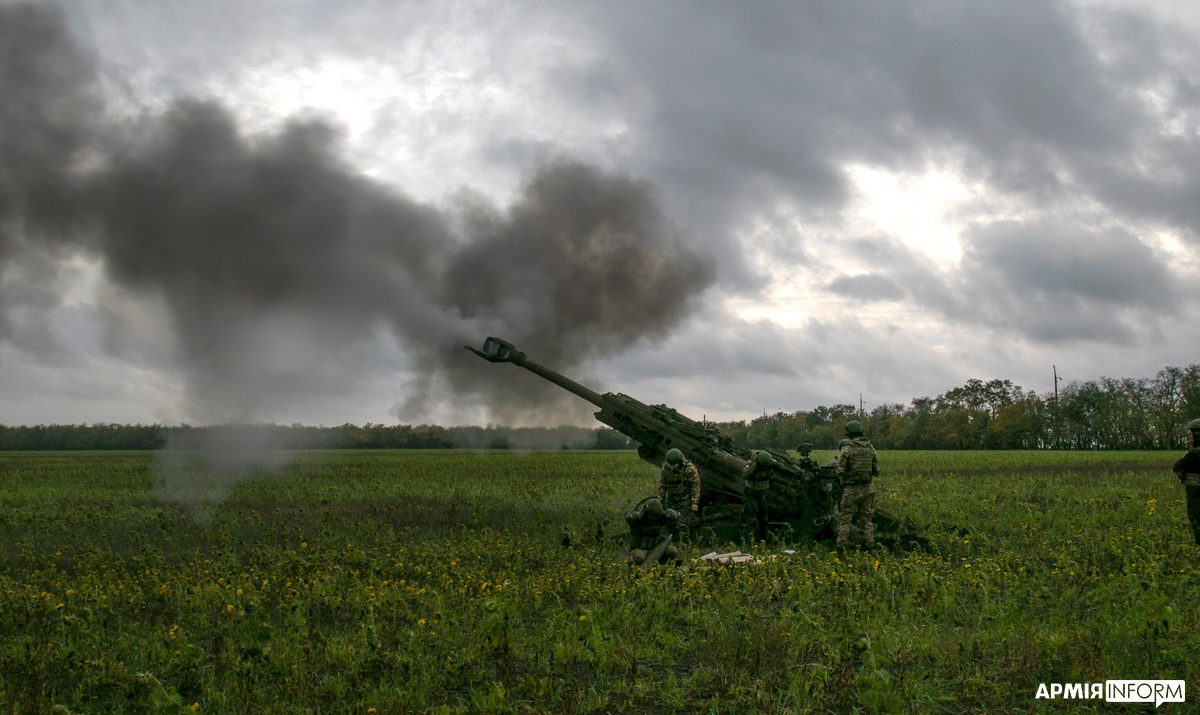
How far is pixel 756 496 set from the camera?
1481 cm

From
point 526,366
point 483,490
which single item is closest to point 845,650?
point 526,366

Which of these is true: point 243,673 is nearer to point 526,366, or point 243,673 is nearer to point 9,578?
point 9,578

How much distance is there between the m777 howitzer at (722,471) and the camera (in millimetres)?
14727

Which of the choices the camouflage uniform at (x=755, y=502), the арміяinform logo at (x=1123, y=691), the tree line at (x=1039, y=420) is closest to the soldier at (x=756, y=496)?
the camouflage uniform at (x=755, y=502)

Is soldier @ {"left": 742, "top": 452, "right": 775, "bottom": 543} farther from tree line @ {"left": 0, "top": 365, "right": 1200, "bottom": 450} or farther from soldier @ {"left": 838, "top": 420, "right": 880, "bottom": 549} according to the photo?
tree line @ {"left": 0, "top": 365, "right": 1200, "bottom": 450}

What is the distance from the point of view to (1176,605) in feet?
29.8

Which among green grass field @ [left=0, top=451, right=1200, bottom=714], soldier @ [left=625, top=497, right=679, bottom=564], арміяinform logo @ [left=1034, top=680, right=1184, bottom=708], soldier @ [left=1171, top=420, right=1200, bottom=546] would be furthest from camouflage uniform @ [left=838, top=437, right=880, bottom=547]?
арміяinform logo @ [left=1034, top=680, right=1184, bottom=708]

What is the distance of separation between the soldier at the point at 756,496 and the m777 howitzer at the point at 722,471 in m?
0.05

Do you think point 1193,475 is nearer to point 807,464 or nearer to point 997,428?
point 807,464

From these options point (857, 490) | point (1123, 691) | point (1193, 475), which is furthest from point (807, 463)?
point (1123, 691)

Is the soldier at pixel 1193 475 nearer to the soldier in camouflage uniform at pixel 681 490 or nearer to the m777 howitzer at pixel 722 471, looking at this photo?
the m777 howitzer at pixel 722 471

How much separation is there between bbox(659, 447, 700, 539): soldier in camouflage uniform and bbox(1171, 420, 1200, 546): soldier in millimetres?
7119

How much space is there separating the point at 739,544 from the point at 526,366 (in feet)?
20.8

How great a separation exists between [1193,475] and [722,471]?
7.28 m
